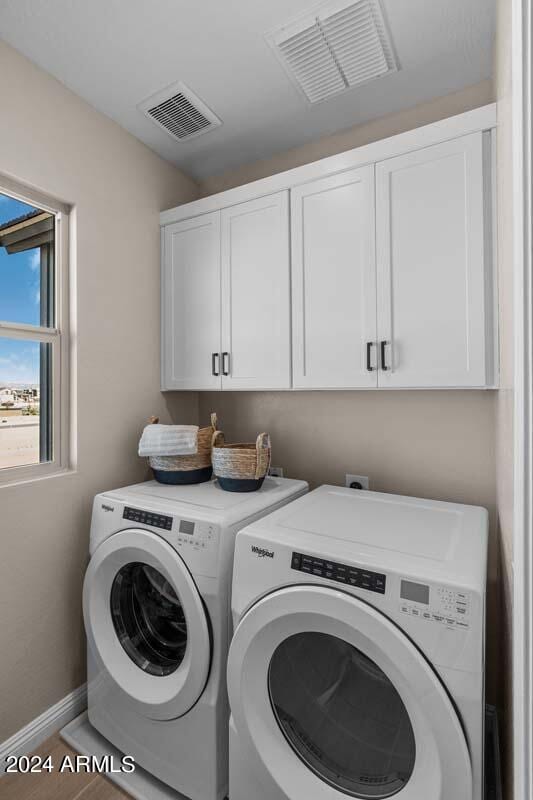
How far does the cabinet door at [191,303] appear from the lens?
2.04m

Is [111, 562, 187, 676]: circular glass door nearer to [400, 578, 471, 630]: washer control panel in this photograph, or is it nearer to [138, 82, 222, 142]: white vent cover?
[400, 578, 471, 630]: washer control panel

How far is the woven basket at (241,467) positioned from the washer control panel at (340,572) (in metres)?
0.59

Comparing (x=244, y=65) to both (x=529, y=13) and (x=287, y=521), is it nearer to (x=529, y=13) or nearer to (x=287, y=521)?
(x=529, y=13)

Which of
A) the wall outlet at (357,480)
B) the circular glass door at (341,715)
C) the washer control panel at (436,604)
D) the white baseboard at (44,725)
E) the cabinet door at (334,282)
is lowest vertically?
the white baseboard at (44,725)

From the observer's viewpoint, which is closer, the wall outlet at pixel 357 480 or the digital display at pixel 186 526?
the digital display at pixel 186 526

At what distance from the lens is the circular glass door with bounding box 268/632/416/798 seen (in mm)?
1078

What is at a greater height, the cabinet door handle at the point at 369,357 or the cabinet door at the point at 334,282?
the cabinet door at the point at 334,282

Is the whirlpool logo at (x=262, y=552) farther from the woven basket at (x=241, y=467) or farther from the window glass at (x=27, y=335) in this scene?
the window glass at (x=27, y=335)

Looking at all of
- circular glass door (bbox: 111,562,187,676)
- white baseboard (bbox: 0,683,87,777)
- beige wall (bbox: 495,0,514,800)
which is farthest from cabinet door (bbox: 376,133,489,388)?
white baseboard (bbox: 0,683,87,777)

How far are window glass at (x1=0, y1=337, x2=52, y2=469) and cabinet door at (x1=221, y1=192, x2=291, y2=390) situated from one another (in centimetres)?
81

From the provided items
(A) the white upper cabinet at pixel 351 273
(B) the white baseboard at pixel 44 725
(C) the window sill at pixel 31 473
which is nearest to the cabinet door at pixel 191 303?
(A) the white upper cabinet at pixel 351 273

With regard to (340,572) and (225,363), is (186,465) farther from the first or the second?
(340,572)

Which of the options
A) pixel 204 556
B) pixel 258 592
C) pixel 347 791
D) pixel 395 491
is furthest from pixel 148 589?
pixel 395 491

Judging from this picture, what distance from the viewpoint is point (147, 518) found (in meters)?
1.52
